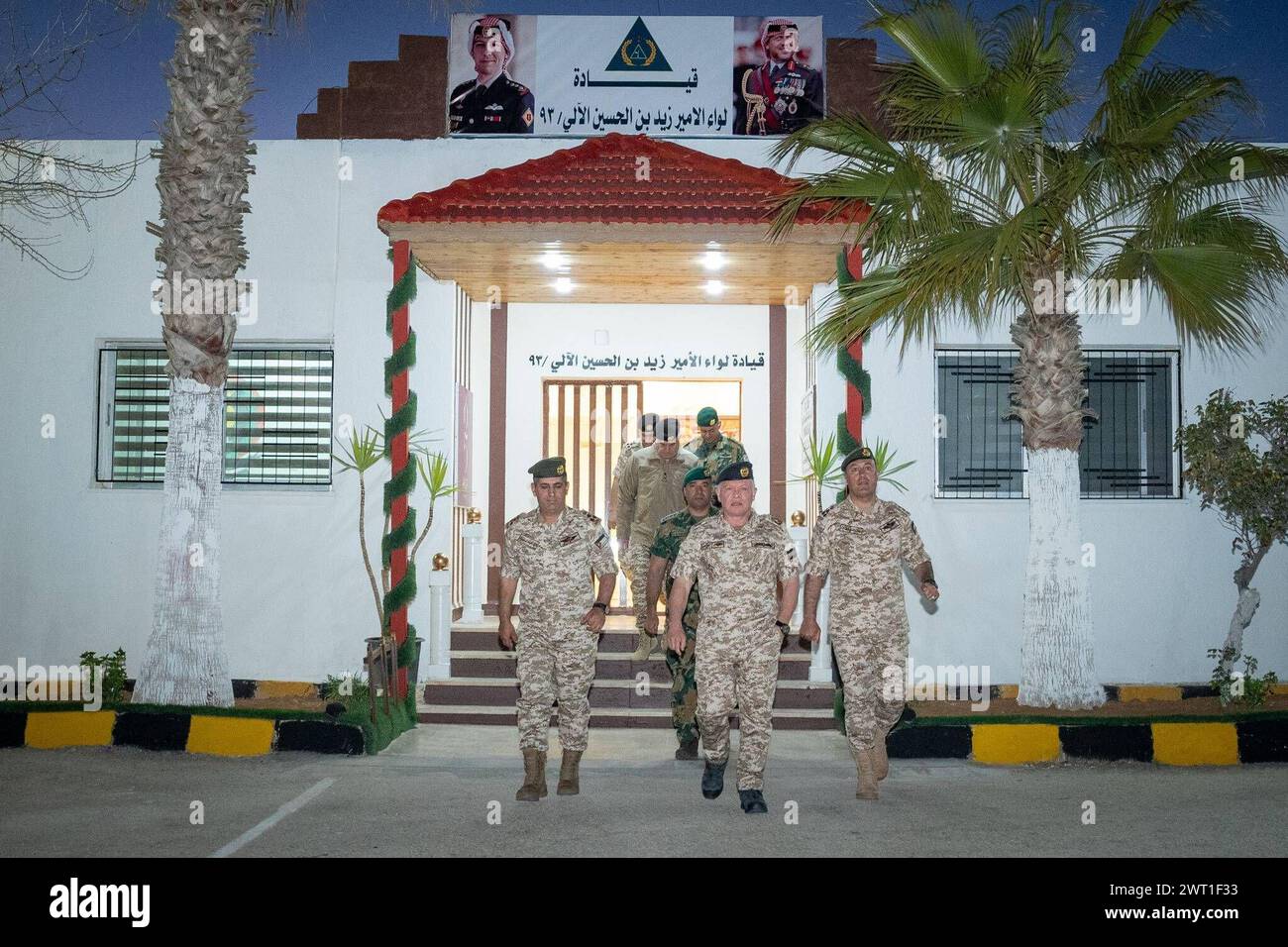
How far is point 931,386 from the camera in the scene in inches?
438

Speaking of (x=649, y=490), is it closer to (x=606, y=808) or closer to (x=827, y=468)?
(x=827, y=468)

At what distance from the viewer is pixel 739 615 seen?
6.83 m

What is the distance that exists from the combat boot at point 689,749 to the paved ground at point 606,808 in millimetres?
225

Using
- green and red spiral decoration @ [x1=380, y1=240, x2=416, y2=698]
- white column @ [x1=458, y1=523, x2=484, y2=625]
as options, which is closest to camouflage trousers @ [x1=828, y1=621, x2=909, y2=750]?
green and red spiral decoration @ [x1=380, y1=240, x2=416, y2=698]

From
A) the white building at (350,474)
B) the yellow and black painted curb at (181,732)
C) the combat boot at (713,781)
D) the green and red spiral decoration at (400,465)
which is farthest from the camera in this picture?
the white building at (350,474)

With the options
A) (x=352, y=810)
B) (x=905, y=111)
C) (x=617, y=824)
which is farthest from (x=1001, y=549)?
(x=352, y=810)

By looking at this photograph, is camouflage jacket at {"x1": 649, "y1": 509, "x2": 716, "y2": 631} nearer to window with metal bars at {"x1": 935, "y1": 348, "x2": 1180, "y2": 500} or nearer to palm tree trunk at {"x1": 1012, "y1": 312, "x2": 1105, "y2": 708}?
palm tree trunk at {"x1": 1012, "y1": 312, "x2": 1105, "y2": 708}

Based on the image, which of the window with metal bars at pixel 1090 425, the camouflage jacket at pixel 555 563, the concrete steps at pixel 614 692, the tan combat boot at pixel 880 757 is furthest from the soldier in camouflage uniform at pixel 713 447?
the tan combat boot at pixel 880 757

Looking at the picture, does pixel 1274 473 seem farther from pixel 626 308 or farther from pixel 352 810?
→ pixel 352 810

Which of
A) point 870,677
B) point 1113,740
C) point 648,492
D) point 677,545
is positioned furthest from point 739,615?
point 648,492

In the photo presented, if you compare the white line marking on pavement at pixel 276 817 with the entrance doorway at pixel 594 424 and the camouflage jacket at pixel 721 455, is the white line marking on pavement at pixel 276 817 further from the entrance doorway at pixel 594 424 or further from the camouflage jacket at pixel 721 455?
the entrance doorway at pixel 594 424

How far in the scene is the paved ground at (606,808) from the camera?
5879 millimetres

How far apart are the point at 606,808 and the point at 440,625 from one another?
405 centimetres

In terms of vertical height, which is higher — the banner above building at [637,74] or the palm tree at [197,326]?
the banner above building at [637,74]
